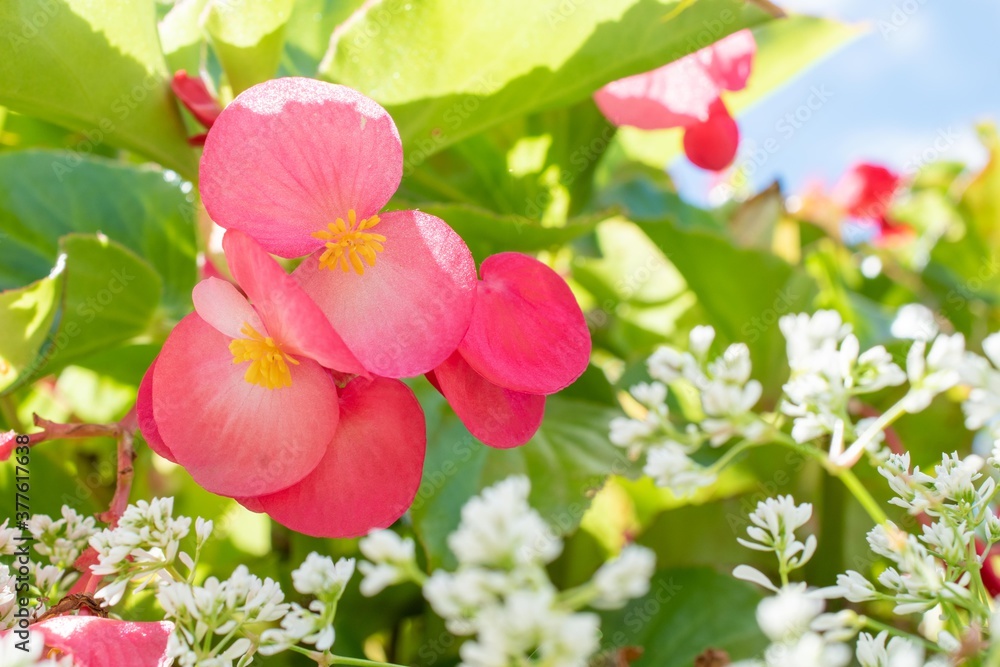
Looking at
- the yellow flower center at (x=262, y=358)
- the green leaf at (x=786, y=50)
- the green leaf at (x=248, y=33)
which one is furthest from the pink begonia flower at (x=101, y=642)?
the green leaf at (x=786, y=50)

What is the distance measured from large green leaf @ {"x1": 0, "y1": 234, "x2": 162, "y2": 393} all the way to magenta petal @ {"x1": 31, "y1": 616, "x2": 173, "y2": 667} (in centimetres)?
A: 17

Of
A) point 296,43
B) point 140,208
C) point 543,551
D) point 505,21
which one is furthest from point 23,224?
point 543,551

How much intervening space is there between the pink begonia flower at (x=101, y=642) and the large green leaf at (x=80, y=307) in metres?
0.17

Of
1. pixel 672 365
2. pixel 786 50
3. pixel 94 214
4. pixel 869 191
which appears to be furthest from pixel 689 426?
pixel 869 191

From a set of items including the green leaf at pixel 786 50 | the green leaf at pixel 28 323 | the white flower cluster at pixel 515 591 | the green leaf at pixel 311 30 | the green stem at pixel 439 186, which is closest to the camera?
the white flower cluster at pixel 515 591

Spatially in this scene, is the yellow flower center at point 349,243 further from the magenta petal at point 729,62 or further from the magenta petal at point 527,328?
the magenta petal at point 729,62

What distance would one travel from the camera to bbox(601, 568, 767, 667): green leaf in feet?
1.80

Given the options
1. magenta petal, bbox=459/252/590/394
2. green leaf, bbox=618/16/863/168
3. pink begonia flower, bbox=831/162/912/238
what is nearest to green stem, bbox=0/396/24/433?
magenta petal, bbox=459/252/590/394

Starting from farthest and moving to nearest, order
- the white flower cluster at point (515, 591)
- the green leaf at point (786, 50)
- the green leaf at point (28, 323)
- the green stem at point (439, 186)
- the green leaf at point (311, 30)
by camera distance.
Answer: the green leaf at point (786, 50) → the green stem at point (439, 186) → the green leaf at point (311, 30) → the green leaf at point (28, 323) → the white flower cluster at point (515, 591)

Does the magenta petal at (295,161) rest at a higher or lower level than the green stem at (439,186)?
higher

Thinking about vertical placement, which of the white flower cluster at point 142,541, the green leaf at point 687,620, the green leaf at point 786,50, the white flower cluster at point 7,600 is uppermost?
the white flower cluster at point 142,541

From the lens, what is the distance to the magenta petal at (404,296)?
346mm

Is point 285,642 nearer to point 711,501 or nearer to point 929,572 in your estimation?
point 929,572

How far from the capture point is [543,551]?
0.20 metres
